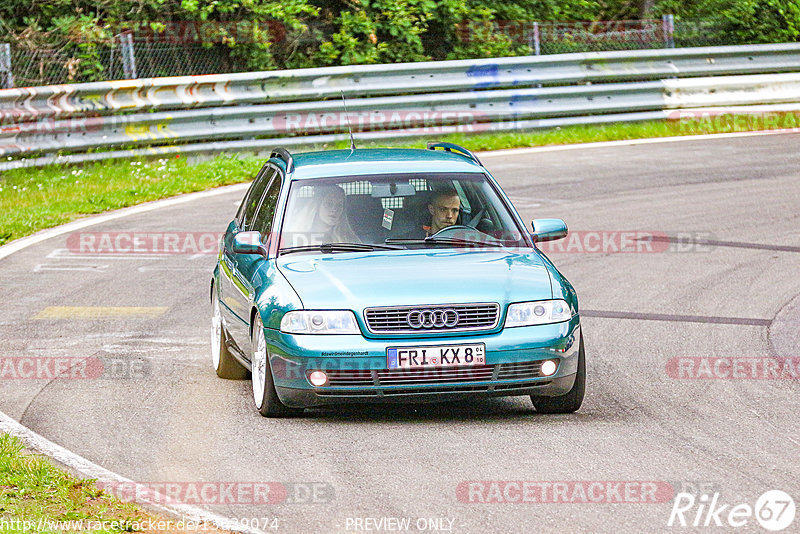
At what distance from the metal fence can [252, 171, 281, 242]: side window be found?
10.6 meters

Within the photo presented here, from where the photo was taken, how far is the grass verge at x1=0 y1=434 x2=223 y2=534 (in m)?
5.55

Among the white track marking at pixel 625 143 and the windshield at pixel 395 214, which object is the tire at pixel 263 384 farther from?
the white track marking at pixel 625 143

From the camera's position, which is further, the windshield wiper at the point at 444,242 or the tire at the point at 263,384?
the windshield wiper at the point at 444,242

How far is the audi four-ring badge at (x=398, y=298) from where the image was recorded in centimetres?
732

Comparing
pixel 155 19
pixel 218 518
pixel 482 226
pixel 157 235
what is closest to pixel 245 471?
pixel 218 518

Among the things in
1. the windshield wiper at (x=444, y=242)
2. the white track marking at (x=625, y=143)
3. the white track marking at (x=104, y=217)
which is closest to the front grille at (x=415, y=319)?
the windshield wiper at (x=444, y=242)

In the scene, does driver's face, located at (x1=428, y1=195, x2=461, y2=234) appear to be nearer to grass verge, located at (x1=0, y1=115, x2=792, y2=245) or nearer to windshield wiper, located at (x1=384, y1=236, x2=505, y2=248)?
windshield wiper, located at (x1=384, y1=236, x2=505, y2=248)

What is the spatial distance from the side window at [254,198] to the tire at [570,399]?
8.31ft

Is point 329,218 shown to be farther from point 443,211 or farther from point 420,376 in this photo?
point 420,376

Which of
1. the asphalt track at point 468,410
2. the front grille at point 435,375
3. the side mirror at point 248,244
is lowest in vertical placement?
the asphalt track at point 468,410

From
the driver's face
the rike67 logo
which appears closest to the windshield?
the driver's face

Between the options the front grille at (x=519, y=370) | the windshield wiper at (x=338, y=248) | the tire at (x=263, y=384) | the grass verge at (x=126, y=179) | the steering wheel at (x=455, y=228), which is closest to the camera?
the front grille at (x=519, y=370)

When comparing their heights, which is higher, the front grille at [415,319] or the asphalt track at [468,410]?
the front grille at [415,319]

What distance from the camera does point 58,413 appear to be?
26.0ft
